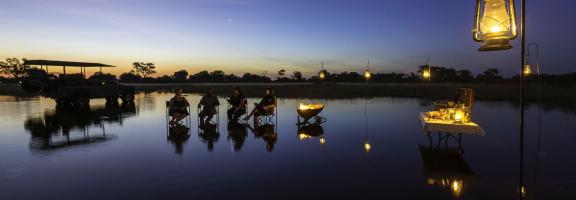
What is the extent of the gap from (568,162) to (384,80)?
2856 inches

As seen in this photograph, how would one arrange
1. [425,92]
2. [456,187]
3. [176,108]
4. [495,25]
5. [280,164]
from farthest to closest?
[425,92]
[176,108]
[280,164]
[456,187]
[495,25]

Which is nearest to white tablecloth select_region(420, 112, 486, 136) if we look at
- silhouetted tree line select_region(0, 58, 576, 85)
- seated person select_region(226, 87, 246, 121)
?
seated person select_region(226, 87, 246, 121)

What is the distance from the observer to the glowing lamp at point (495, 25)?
2670 millimetres

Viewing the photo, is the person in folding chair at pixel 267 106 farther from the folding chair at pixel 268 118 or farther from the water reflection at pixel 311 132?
the water reflection at pixel 311 132

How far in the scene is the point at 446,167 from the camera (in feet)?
20.6

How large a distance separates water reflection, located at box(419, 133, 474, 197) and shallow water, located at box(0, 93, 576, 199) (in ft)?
0.06

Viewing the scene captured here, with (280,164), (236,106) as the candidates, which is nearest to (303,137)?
(280,164)

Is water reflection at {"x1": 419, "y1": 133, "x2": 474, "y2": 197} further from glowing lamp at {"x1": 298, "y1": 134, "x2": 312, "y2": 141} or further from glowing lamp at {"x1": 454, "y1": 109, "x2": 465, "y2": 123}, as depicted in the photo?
glowing lamp at {"x1": 298, "y1": 134, "x2": 312, "y2": 141}

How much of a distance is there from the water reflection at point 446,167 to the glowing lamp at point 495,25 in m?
2.77

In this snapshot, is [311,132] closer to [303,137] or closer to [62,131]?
[303,137]

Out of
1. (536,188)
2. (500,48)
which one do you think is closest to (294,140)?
(536,188)

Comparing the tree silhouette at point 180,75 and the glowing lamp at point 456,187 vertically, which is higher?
the tree silhouette at point 180,75

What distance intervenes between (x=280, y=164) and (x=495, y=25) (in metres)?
4.61

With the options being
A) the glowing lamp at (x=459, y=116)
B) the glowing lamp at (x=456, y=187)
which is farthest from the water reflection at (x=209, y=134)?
the glowing lamp at (x=459, y=116)
